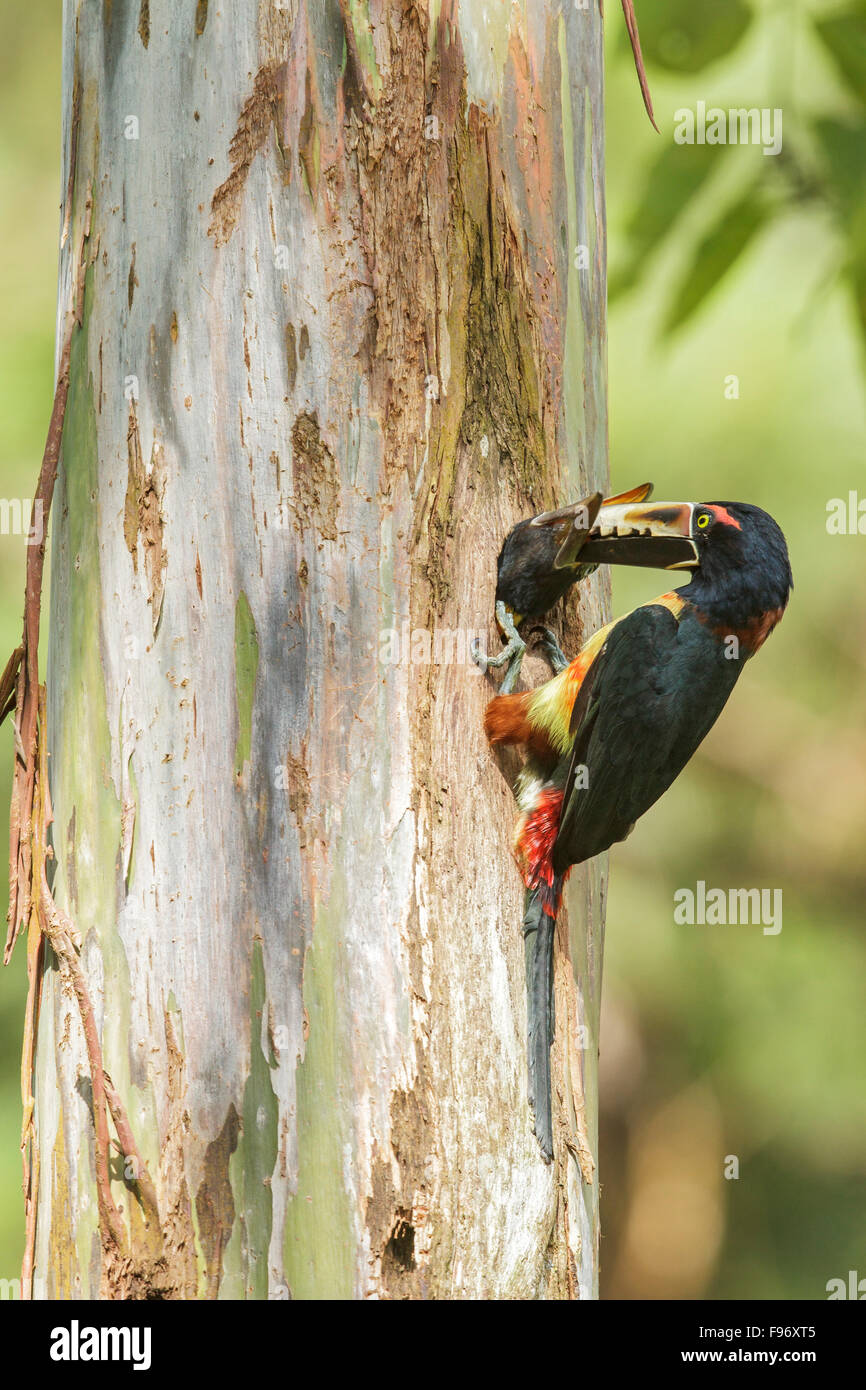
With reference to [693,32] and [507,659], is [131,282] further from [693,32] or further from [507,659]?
[693,32]

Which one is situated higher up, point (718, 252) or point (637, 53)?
point (718, 252)

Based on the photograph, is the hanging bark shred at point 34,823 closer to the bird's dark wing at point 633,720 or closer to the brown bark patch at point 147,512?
the brown bark patch at point 147,512

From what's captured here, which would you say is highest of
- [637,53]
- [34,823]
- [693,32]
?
[693,32]

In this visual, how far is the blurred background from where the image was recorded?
555 cm

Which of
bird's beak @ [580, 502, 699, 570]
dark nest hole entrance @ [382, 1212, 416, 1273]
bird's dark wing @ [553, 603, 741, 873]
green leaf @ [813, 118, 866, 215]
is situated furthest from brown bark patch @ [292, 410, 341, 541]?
green leaf @ [813, 118, 866, 215]

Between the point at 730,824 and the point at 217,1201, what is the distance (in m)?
5.41

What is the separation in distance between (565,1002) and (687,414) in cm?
460

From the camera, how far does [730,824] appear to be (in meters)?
6.45

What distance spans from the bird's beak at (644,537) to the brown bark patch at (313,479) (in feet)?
1.40

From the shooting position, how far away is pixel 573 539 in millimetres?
1641

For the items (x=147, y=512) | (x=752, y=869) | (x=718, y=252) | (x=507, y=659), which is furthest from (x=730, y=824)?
(x=147, y=512)

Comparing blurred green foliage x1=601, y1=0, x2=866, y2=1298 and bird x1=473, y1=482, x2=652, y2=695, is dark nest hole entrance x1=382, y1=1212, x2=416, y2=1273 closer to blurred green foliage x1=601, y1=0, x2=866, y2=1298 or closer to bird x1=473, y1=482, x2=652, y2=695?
bird x1=473, y1=482, x2=652, y2=695

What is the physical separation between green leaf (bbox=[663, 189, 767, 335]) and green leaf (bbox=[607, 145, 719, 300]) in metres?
0.12
